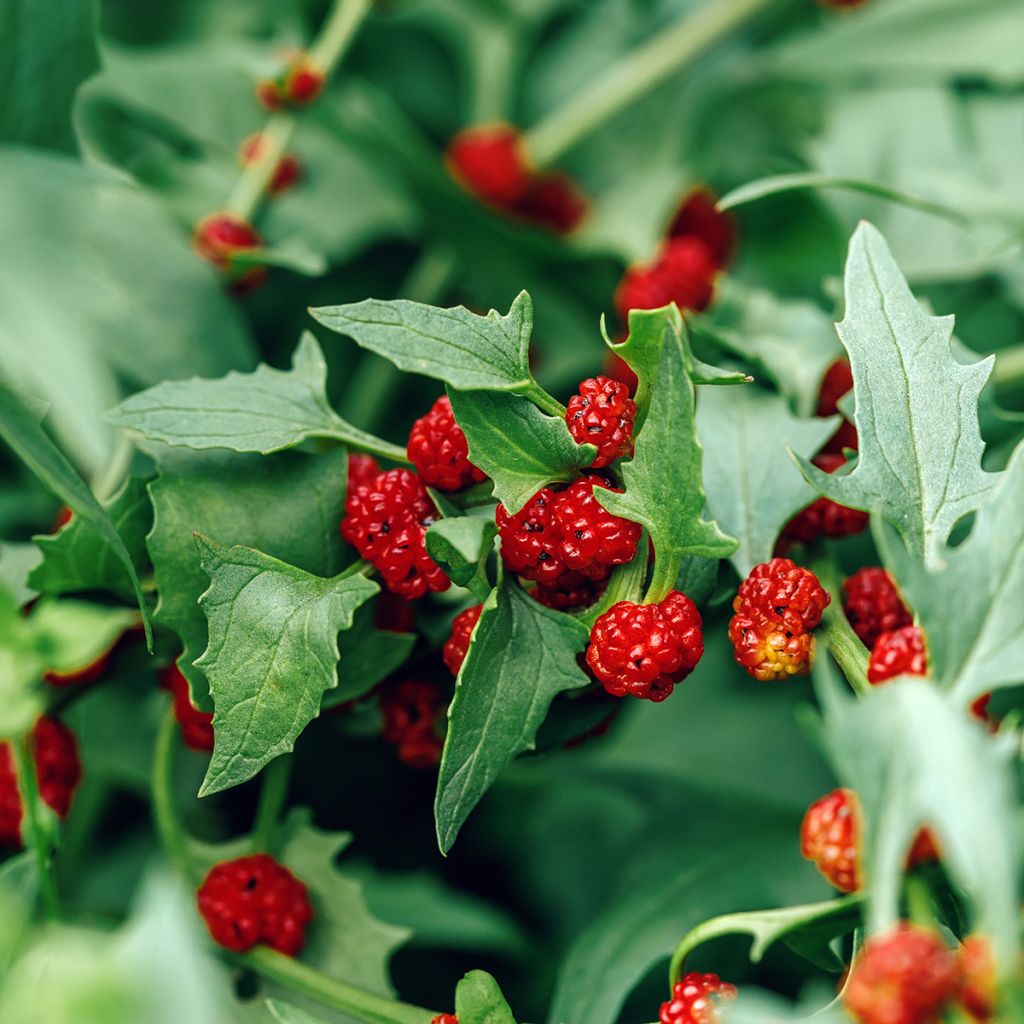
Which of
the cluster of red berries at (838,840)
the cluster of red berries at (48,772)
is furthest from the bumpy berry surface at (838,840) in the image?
the cluster of red berries at (48,772)

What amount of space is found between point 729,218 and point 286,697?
543 millimetres

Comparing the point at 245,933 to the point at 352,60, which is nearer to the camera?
the point at 245,933

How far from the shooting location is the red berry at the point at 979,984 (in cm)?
29

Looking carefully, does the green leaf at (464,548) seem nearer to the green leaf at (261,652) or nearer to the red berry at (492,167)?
the green leaf at (261,652)

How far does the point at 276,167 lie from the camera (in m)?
0.76

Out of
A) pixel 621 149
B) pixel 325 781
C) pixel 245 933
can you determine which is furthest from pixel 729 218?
pixel 245 933

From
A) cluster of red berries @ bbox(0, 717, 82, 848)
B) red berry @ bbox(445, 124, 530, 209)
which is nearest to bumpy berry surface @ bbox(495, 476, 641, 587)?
cluster of red berries @ bbox(0, 717, 82, 848)

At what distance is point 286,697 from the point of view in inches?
16.9

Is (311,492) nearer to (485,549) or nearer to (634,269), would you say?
(485,549)

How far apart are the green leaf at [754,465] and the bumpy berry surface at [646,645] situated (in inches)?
2.1

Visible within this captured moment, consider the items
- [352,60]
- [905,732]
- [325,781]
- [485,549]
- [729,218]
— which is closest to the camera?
[905,732]

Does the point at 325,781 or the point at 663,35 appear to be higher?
the point at 663,35

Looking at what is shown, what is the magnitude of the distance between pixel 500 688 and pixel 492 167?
0.54 m

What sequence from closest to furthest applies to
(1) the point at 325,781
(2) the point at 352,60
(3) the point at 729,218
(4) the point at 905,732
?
1. (4) the point at 905,732
2. (1) the point at 325,781
3. (3) the point at 729,218
4. (2) the point at 352,60
